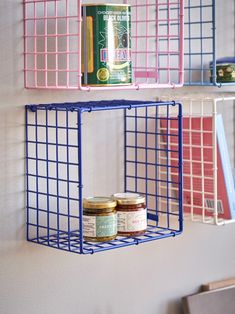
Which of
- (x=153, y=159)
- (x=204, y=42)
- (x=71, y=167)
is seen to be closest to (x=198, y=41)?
(x=204, y=42)

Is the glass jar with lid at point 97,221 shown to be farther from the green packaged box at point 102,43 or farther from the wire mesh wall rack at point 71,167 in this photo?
the green packaged box at point 102,43

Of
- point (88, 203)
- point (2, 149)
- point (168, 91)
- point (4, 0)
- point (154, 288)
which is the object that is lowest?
point (154, 288)

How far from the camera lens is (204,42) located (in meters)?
2.02

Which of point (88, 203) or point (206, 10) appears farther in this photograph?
Result: point (206, 10)

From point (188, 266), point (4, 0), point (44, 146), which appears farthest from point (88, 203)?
point (188, 266)

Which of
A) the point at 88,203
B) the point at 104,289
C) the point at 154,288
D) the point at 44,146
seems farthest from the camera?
the point at 154,288

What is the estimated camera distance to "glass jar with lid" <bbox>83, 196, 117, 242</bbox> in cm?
154

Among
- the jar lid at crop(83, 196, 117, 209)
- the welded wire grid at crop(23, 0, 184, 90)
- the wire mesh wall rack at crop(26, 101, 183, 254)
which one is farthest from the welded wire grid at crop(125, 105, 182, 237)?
the jar lid at crop(83, 196, 117, 209)

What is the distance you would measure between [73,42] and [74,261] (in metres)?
0.51

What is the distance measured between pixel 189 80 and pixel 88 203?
0.57 metres

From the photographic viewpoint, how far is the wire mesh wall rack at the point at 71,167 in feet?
5.25

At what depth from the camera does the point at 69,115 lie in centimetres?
171

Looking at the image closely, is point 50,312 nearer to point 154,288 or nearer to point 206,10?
point 154,288

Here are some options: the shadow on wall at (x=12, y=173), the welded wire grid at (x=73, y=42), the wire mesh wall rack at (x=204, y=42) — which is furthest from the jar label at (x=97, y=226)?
the wire mesh wall rack at (x=204, y=42)
